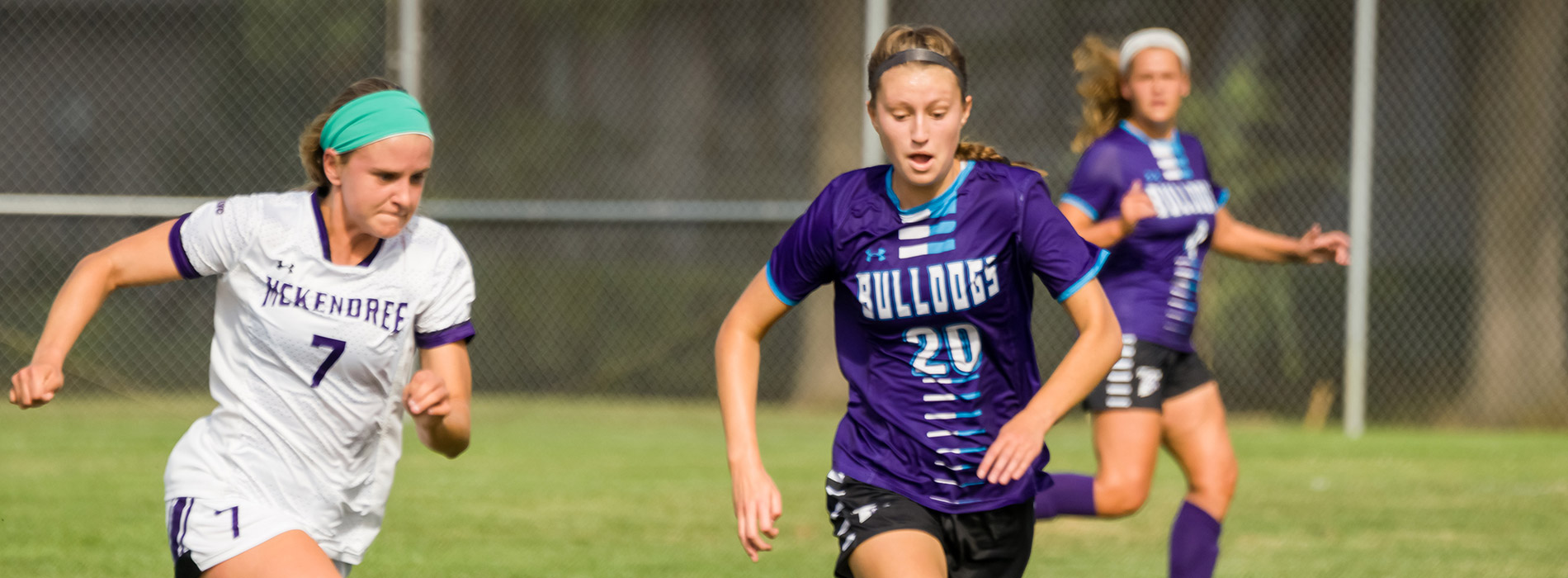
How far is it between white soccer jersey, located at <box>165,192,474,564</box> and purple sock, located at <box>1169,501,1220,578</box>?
2647mm

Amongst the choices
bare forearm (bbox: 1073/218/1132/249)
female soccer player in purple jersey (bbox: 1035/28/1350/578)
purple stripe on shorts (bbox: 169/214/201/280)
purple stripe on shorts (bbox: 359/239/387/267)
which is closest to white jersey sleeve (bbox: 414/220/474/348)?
purple stripe on shorts (bbox: 359/239/387/267)

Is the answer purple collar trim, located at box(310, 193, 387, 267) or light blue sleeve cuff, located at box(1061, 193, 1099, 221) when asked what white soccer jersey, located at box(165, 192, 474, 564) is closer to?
purple collar trim, located at box(310, 193, 387, 267)

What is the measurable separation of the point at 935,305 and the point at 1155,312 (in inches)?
73.6

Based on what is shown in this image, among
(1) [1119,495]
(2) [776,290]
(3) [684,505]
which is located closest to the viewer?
(2) [776,290]

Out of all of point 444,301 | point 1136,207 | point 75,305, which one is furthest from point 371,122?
point 1136,207

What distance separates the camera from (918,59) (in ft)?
10.1

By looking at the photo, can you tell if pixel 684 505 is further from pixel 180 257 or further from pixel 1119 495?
pixel 180 257

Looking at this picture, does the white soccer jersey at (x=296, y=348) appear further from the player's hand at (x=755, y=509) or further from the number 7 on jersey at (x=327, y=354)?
the player's hand at (x=755, y=509)

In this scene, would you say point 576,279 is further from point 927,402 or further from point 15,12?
point 927,402

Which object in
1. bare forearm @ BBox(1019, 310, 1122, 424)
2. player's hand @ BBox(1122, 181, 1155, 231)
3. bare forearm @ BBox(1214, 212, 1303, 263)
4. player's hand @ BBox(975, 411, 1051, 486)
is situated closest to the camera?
player's hand @ BBox(975, 411, 1051, 486)

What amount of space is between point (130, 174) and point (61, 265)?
1.09 metres

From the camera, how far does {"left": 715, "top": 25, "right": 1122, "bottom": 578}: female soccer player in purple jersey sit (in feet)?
10.0

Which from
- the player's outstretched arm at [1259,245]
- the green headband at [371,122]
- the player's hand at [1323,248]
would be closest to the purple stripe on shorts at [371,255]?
the green headband at [371,122]

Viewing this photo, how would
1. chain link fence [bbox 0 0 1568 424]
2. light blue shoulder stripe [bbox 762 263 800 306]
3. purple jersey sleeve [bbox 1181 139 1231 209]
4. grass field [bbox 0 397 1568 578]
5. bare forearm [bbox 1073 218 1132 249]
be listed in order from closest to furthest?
light blue shoulder stripe [bbox 762 263 800 306]
bare forearm [bbox 1073 218 1132 249]
purple jersey sleeve [bbox 1181 139 1231 209]
grass field [bbox 0 397 1568 578]
chain link fence [bbox 0 0 1568 424]
